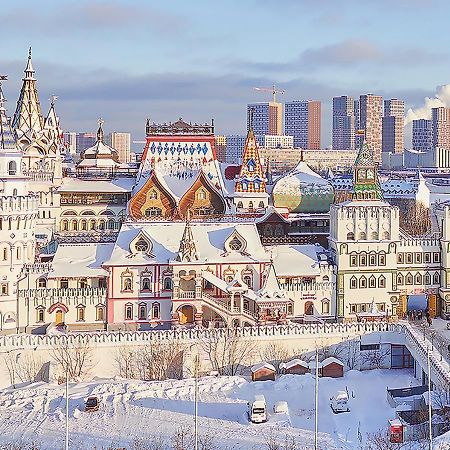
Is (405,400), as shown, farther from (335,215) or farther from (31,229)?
(31,229)

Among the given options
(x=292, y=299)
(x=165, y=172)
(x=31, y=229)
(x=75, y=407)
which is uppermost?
(x=165, y=172)

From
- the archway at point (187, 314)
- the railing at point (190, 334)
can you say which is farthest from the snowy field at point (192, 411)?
the archway at point (187, 314)

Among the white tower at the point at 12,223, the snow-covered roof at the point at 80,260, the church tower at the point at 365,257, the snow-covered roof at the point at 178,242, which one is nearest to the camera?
the white tower at the point at 12,223

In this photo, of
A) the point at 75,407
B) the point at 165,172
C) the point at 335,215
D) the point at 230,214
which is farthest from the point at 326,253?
the point at 75,407

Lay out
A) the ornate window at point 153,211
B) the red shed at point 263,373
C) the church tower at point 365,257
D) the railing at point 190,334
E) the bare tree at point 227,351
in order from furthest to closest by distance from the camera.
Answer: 1. the ornate window at point 153,211
2. the church tower at point 365,257
3. the bare tree at point 227,351
4. the railing at point 190,334
5. the red shed at point 263,373

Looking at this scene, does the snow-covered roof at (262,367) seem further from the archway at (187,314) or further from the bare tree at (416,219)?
the bare tree at (416,219)

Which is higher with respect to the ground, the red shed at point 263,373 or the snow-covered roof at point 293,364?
the snow-covered roof at point 293,364

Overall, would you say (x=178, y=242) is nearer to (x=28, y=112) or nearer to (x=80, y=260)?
(x=80, y=260)
